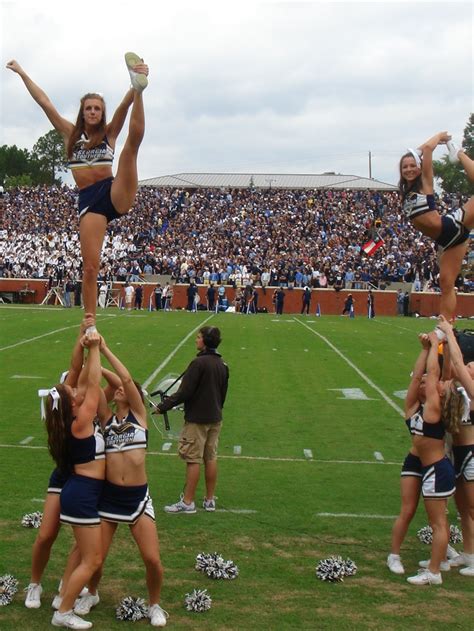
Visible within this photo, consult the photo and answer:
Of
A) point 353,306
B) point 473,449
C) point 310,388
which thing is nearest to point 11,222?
point 353,306

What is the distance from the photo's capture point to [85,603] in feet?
19.2

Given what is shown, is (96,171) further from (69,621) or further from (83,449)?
(69,621)

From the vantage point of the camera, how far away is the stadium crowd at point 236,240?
43812 millimetres

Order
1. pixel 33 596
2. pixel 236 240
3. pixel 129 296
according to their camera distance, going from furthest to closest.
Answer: pixel 236 240 → pixel 129 296 → pixel 33 596

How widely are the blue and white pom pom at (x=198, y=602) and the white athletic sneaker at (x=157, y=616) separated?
0.63ft

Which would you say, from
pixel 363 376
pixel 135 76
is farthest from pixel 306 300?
pixel 135 76

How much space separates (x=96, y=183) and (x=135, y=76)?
868mm

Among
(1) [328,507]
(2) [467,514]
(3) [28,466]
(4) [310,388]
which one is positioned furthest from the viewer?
(4) [310,388]

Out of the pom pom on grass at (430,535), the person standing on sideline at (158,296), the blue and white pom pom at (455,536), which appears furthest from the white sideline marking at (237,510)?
the person standing on sideline at (158,296)

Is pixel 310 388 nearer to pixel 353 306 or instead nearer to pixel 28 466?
pixel 28 466

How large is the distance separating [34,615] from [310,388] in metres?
11.0

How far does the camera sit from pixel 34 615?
5723 millimetres

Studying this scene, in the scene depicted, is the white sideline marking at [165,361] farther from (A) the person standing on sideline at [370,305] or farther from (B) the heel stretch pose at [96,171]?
(A) the person standing on sideline at [370,305]

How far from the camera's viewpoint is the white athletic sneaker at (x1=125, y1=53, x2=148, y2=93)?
209 inches
